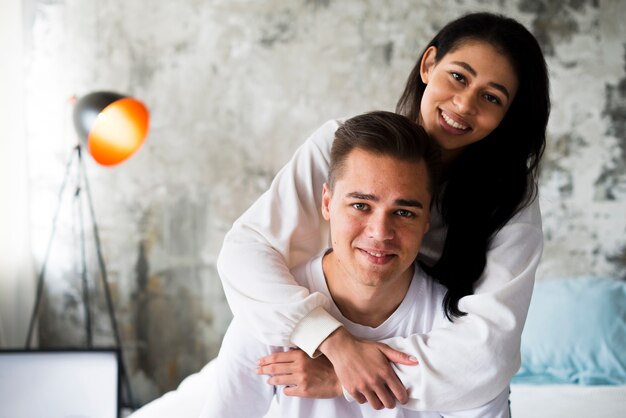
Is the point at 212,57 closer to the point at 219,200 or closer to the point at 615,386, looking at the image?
the point at 219,200

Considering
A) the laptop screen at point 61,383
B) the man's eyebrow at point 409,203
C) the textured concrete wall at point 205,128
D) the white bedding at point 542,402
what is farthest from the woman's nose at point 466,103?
the laptop screen at point 61,383

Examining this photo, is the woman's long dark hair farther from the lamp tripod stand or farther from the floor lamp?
the lamp tripod stand

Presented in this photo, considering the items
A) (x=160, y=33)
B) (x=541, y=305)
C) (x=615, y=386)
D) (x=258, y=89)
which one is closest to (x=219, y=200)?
(x=258, y=89)

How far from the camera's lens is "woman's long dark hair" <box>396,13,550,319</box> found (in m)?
1.61

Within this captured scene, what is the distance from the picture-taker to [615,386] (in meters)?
2.54

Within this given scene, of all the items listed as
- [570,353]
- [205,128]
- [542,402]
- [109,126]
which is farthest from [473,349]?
[205,128]

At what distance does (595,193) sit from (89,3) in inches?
96.9

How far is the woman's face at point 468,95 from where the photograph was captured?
1.58 m

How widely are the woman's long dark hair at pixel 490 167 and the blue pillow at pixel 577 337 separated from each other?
48.5 inches

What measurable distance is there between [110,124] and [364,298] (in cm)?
164

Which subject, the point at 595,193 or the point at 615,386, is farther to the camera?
the point at 595,193

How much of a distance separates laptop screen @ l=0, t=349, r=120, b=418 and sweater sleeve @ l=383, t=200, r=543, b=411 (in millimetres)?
1695

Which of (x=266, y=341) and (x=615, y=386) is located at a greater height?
(x=266, y=341)

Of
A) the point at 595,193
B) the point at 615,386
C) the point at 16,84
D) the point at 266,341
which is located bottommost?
the point at 615,386
